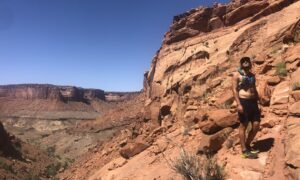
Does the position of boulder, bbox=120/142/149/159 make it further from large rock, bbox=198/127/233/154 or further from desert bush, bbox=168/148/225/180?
desert bush, bbox=168/148/225/180

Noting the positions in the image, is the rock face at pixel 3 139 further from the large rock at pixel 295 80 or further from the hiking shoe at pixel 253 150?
the hiking shoe at pixel 253 150

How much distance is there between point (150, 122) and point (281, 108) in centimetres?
937

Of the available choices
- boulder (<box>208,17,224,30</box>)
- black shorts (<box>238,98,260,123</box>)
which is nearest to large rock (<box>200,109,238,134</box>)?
black shorts (<box>238,98,260,123</box>)

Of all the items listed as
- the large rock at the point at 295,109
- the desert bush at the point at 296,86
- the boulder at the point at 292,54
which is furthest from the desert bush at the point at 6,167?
the large rock at the point at 295,109

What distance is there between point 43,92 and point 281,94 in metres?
110

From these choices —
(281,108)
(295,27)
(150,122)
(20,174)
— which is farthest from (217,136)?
(20,174)

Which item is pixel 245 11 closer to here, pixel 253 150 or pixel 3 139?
pixel 253 150

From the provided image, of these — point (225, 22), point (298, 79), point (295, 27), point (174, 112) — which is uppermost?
point (225, 22)

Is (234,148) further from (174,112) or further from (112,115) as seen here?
(112,115)

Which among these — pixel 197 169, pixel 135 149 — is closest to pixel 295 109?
pixel 197 169

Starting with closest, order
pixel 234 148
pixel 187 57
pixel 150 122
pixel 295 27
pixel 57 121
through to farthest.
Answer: pixel 234 148
pixel 295 27
pixel 150 122
pixel 187 57
pixel 57 121

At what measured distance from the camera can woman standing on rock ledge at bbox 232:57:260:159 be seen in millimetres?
6004

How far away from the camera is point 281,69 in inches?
332

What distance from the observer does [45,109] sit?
102m
